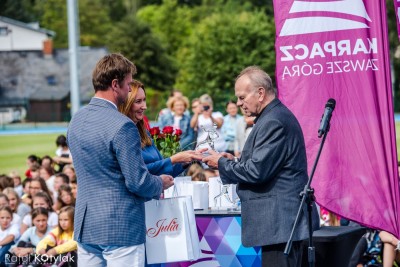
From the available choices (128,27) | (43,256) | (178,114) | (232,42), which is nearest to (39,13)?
(128,27)

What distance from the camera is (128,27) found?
62469 mm

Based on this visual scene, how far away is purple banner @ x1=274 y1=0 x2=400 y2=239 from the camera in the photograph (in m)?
6.97

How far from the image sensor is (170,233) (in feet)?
20.6

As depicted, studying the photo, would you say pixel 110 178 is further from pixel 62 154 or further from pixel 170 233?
pixel 62 154

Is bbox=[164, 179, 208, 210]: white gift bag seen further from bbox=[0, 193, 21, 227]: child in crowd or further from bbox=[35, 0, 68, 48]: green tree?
bbox=[35, 0, 68, 48]: green tree

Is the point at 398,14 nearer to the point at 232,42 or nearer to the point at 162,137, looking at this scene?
the point at 162,137

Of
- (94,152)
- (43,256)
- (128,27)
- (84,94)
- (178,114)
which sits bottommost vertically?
(43,256)

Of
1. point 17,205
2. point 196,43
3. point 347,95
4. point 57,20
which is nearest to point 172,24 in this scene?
point 57,20

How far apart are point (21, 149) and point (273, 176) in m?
26.0

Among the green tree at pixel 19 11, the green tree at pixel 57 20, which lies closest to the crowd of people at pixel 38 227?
the green tree at pixel 19 11

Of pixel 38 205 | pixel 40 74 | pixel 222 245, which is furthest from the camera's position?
pixel 40 74

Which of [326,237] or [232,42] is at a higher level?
[232,42]

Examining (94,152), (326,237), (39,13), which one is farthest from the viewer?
(39,13)

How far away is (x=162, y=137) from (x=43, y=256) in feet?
8.48
